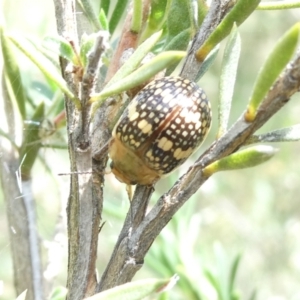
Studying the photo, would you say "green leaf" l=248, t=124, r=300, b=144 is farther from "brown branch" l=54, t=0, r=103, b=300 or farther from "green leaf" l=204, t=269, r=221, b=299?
"green leaf" l=204, t=269, r=221, b=299

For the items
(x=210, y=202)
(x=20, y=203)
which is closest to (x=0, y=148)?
(x=20, y=203)

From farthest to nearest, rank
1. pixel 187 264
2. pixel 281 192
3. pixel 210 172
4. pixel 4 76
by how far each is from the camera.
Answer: pixel 281 192 < pixel 187 264 < pixel 4 76 < pixel 210 172

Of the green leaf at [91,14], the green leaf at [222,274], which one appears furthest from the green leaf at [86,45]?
the green leaf at [222,274]

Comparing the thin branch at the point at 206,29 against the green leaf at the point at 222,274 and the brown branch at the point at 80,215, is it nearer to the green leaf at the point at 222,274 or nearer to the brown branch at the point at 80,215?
the brown branch at the point at 80,215

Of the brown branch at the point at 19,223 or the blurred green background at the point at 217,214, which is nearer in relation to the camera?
the brown branch at the point at 19,223

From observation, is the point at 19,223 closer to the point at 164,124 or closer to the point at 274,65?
the point at 164,124

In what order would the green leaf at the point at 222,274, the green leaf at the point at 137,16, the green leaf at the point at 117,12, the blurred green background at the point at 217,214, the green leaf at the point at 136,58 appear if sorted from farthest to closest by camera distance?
1. the blurred green background at the point at 217,214
2. the green leaf at the point at 222,274
3. the green leaf at the point at 117,12
4. the green leaf at the point at 137,16
5. the green leaf at the point at 136,58

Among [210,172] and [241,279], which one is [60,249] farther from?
[241,279]
